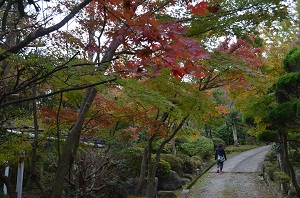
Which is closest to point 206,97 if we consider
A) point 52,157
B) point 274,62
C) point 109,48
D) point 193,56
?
point 109,48

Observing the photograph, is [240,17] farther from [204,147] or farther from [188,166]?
[204,147]

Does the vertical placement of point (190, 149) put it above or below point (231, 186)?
above

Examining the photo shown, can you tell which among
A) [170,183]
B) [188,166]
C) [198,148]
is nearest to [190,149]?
[198,148]

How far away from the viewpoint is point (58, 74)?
3322mm

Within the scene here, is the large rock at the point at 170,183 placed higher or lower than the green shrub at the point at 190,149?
lower

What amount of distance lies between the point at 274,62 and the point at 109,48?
6.73 metres

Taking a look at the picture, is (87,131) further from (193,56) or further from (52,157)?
(193,56)

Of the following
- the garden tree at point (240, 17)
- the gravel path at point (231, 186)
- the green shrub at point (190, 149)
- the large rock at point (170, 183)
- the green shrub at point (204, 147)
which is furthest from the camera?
the green shrub at point (204, 147)

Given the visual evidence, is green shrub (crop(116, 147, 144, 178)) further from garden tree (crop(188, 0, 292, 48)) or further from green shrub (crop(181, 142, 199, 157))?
green shrub (crop(181, 142, 199, 157))

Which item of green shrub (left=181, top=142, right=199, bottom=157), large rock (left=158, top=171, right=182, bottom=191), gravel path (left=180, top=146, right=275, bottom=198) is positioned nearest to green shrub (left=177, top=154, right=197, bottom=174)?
gravel path (left=180, top=146, right=275, bottom=198)

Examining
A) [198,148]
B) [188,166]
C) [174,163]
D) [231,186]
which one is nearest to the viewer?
[231,186]

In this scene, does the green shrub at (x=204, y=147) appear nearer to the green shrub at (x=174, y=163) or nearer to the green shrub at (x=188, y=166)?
the green shrub at (x=188, y=166)

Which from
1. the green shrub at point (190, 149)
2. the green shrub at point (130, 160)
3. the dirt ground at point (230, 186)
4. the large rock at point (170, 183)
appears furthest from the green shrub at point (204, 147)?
the green shrub at point (130, 160)

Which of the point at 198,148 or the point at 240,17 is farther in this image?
the point at 198,148
